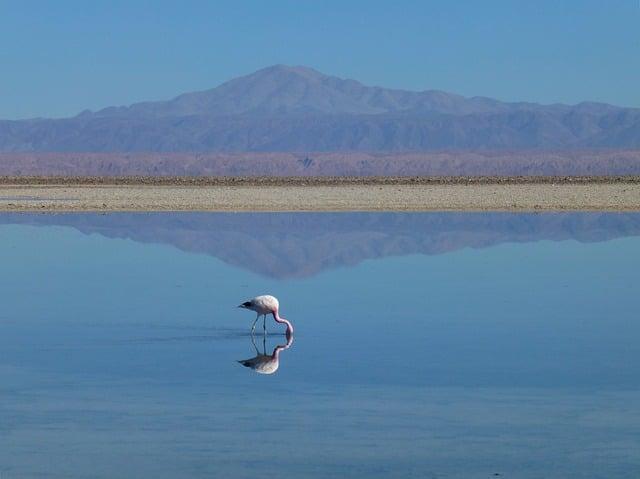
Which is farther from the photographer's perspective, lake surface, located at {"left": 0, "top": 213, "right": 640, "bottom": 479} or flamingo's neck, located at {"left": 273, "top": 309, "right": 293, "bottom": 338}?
flamingo's neck, located at {"left": 273, "top": 309, "right": 293, "bottom": 338}

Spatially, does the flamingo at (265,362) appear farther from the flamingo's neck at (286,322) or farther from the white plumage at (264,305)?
the white plumage at (264,305)

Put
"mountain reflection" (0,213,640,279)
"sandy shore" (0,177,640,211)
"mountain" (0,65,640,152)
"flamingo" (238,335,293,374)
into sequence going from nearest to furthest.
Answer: "flamingo" (238,335,293,374), "mountain reflection" (0,213,640,279), "sandy shore" (0,177,640,211), "mountain" (0,65,640,152)

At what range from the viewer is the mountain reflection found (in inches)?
917

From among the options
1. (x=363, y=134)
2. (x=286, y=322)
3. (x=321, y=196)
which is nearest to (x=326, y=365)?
(x=286, y=322)

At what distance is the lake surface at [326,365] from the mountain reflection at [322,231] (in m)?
0.28

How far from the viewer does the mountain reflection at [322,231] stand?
76.4ft

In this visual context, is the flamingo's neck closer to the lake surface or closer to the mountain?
the lake surface

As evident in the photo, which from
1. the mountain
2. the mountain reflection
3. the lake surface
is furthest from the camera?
the mountain

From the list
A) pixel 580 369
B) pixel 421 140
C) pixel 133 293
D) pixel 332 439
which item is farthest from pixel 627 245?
pixel 421 140

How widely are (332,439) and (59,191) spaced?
42258mm

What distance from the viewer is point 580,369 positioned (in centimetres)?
1185

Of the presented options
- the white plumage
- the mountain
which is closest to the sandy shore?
the white plumage

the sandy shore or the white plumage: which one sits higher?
the white plumage

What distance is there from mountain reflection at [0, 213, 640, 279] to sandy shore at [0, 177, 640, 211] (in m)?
2.49
